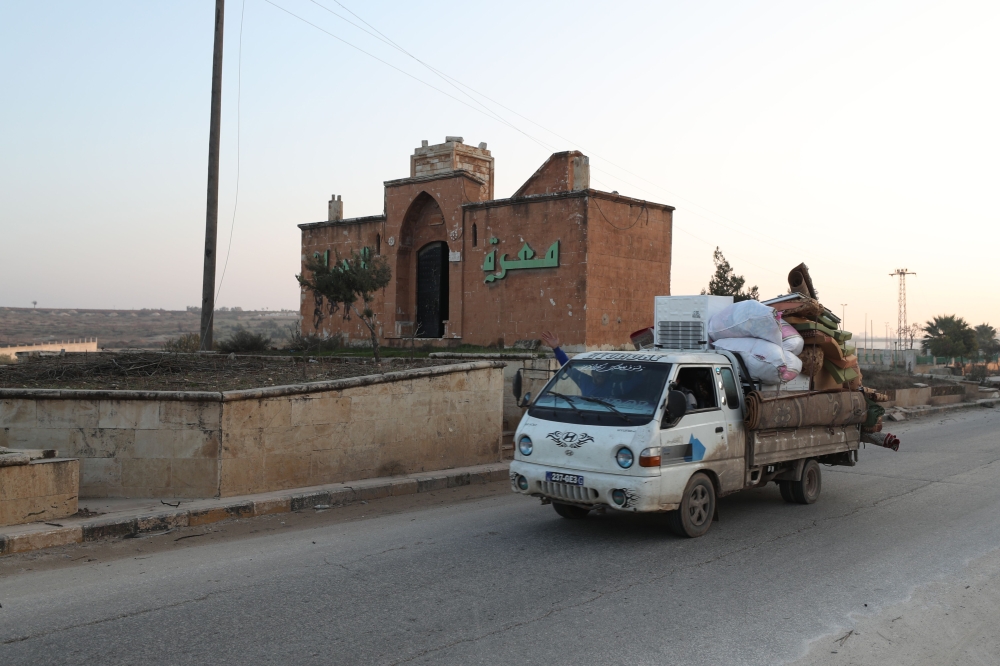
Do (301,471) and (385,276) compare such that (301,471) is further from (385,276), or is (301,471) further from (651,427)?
(385,276)

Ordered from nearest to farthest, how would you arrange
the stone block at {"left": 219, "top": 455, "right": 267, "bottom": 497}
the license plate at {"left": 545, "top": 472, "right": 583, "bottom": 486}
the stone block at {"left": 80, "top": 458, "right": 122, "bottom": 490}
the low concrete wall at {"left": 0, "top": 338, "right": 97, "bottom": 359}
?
the license plate at {"left": 545, "top": 472, "right": 583, "bottom": 486} → the stone block at {"left": 80, "top": 458, "right": 122, "bottom": 490} → the stone block at {"left": 219, "top": 455, "right": 267, "bottom": 497} → the low concrete wall at {"left": 0, "top": 338, "right": 97, "bottom": 359}

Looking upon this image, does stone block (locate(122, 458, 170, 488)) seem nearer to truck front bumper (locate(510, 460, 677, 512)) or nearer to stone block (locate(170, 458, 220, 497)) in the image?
stone block (locate(170, 458, 220, 497))

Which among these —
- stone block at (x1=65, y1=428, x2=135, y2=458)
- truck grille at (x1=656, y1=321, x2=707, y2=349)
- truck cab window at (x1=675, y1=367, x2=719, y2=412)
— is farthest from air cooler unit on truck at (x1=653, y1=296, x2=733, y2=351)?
stone block at (x1=65, y1=428, x2=135, y2=458)

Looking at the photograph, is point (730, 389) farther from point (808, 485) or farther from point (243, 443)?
point (243, 443)

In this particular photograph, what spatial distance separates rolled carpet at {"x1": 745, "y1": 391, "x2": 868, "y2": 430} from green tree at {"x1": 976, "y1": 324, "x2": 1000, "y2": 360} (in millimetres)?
87169

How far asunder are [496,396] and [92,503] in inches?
243

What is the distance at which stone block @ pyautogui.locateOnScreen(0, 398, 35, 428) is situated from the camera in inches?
346

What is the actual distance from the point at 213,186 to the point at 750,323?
1272cm

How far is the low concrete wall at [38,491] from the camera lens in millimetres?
7148

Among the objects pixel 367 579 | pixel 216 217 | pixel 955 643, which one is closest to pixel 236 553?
pixel 367 579

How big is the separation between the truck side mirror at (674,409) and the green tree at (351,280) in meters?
14.8

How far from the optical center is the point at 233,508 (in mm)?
8328

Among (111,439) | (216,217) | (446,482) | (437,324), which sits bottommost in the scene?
(446,482)

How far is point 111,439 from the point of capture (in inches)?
343
